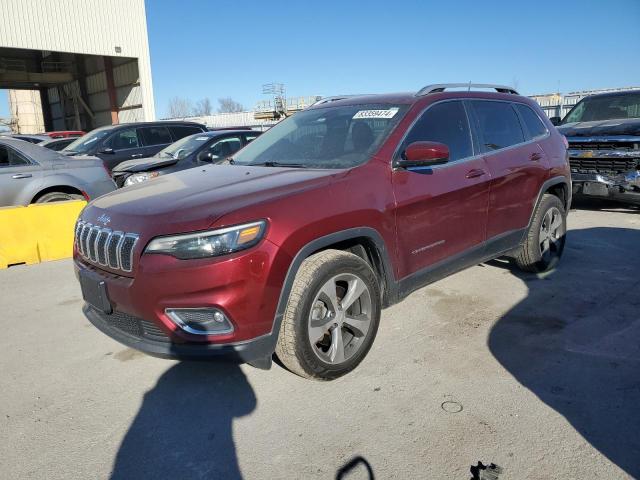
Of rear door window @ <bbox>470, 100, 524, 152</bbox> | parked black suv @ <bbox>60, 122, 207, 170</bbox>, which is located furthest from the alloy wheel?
parked black suv @ <bbox>60, 122, 207, 170</bbox>

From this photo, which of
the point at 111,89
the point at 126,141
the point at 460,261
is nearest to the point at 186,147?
the point at 126,141

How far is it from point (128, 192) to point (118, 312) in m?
0.94

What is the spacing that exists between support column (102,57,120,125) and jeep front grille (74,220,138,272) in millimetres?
26800

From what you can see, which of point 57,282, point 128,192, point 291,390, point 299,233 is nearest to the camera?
point 299,233

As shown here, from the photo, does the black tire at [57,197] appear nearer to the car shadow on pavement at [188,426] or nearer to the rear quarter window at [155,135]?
the rear quarter window at [155,135]

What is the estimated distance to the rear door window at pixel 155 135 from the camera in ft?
35.7

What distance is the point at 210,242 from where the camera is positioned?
249cm

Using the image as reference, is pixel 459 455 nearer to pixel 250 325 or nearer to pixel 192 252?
pixel 250 325

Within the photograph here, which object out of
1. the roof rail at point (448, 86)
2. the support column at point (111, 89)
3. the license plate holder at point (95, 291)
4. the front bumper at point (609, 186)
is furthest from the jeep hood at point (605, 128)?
the support column at point (111, 89)

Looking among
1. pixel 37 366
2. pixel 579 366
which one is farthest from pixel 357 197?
pixel 37 366

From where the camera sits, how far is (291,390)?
9.78ft

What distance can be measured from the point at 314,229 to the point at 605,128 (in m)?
7.10

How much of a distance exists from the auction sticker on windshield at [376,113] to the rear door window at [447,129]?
0.67 feet

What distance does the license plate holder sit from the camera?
2.79 metres
